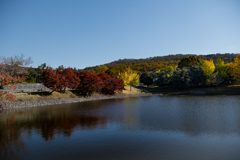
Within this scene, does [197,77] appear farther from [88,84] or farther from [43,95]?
[43,95]

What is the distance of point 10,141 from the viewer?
12.7 meters

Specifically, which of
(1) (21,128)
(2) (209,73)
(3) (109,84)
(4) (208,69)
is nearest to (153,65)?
(4) (208,69)

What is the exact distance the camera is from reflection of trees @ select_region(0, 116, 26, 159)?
35.4 feet

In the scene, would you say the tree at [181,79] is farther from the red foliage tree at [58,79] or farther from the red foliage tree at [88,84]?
the red foliage tree at [58,79]

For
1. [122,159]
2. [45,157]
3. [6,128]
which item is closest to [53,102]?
[6,128]

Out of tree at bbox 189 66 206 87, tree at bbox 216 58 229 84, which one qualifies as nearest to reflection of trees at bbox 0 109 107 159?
tree at bbox 189 66 206 87

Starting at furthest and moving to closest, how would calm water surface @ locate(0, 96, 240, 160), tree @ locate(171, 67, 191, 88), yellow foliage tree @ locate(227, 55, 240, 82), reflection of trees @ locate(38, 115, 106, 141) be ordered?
1. tree @ locate(171, 67, 191, 88)
2. yellow foliage tree @ locate(227, 55, 240, 82)
3. reflection of trees @ locate(38, 115, 106, 141)
4. calm water surface @ locate(0, 96, 240, 160)

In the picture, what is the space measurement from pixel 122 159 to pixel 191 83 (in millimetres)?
55045

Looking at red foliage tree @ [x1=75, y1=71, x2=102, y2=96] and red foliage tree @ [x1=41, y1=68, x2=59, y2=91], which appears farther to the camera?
red foliage tree @ [x1=75, y1=71, x2=102, y2=96]

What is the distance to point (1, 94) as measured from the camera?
25281 millimetres

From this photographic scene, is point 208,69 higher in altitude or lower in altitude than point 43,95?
higher

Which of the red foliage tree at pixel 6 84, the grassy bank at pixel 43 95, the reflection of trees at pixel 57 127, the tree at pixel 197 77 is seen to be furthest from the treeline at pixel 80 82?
the tree at pixel 197 77

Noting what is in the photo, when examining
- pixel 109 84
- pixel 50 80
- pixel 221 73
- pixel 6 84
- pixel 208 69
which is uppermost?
pixel 208 69

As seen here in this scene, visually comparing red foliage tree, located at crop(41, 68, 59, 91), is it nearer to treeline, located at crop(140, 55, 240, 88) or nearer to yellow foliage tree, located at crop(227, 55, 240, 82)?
treeline, located at crop(140, 55, 240, 88)
